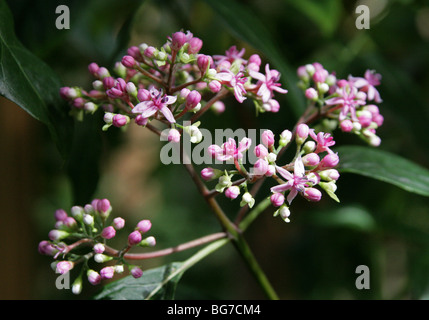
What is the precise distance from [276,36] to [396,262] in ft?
5.79

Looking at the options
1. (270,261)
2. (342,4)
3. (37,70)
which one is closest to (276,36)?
(342,4)

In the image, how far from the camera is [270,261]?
5.79 ft

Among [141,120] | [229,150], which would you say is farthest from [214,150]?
[141,120]

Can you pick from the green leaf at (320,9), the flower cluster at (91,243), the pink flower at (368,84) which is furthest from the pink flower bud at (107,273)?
the green leaf at (320,9)

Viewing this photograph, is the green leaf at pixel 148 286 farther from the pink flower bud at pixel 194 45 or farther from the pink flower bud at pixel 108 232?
the pink flower bud at pixel 194 45

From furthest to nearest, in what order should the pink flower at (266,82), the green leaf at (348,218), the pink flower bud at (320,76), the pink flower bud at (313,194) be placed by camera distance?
the green leaf at (348,218) → the pink flower bud at (320,76) → the pink flower at (266,82) → the pink flower bud at (313,194)

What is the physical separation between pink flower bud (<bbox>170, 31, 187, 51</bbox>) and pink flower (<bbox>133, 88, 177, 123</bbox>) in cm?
8

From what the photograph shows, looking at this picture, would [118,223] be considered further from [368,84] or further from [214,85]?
[368,84]

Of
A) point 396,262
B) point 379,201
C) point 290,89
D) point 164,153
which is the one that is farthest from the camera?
point 396,262

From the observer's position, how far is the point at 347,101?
899mm

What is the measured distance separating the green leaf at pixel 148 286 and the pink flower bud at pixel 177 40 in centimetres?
44

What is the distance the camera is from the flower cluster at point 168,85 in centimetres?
75

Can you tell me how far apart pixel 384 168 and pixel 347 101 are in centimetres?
18
